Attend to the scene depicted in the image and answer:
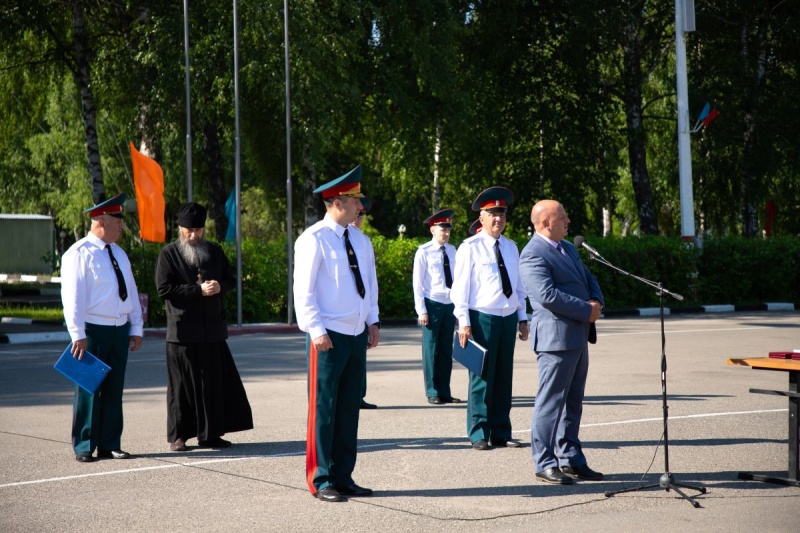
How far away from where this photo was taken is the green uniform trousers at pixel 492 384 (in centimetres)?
874

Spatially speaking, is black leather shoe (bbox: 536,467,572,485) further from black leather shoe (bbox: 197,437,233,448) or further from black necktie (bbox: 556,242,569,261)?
black leather shoe (bbox: 197,437,233,448)

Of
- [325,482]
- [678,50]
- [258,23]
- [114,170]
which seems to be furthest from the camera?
[114,170]

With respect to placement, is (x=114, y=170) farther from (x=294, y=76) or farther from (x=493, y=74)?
(x=294, y=76)

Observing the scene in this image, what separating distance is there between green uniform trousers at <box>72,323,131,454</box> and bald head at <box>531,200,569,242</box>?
350 centimetres

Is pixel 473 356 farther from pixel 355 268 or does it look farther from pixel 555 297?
pixel 355 268

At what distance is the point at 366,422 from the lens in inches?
405

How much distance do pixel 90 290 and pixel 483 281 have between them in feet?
10.8

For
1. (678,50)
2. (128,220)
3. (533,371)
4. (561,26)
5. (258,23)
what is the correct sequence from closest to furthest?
(533,371)
(258,23)
(678,50)
(561,26)
(128,220)

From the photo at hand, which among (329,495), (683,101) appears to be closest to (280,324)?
(683,101)

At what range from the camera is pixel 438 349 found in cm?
1189

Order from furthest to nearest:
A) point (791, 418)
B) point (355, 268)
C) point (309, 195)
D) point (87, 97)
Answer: point (87, 97), point (309, 195), point (791, 418), point (355, 268)

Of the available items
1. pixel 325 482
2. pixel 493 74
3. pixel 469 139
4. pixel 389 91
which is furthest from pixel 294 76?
pixel 325 482

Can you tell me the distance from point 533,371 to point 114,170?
39687 mm

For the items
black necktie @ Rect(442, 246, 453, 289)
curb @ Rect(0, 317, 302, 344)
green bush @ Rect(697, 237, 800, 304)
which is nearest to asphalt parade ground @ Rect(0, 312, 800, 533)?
black necktie @ Rect(442, 246, 453, 289)
